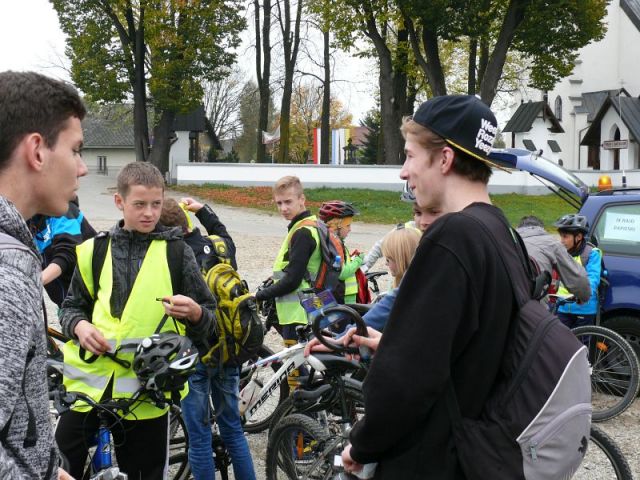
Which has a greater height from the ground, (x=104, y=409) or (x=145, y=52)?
(x=145, y=52)

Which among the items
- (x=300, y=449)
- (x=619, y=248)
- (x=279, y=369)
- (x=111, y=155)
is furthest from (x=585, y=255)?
(x=111, y=155)

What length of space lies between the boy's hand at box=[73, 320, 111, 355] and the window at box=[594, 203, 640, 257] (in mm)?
5706

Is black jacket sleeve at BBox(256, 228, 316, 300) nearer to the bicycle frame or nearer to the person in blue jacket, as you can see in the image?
the bicycle frame

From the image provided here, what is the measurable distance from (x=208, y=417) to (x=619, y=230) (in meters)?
5.04

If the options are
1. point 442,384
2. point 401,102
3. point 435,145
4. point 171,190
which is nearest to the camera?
point 442,384

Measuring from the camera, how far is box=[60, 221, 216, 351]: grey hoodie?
3658mm

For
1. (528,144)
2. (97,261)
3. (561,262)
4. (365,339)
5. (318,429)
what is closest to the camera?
(365,339)

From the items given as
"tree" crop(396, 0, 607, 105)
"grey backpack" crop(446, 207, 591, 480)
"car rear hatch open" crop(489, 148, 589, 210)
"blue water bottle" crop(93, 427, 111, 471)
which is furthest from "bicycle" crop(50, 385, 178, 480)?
"tree" crop(396, 0, 607, 105)

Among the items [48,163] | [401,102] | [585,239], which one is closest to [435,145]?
[48,163]

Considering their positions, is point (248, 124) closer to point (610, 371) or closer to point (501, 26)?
point (501, 26)

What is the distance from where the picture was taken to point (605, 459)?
4469mm

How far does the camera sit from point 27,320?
5.34ft

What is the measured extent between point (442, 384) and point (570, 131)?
59952 millimetres

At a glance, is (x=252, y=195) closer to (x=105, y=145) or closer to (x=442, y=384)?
(x=442, y=384)
